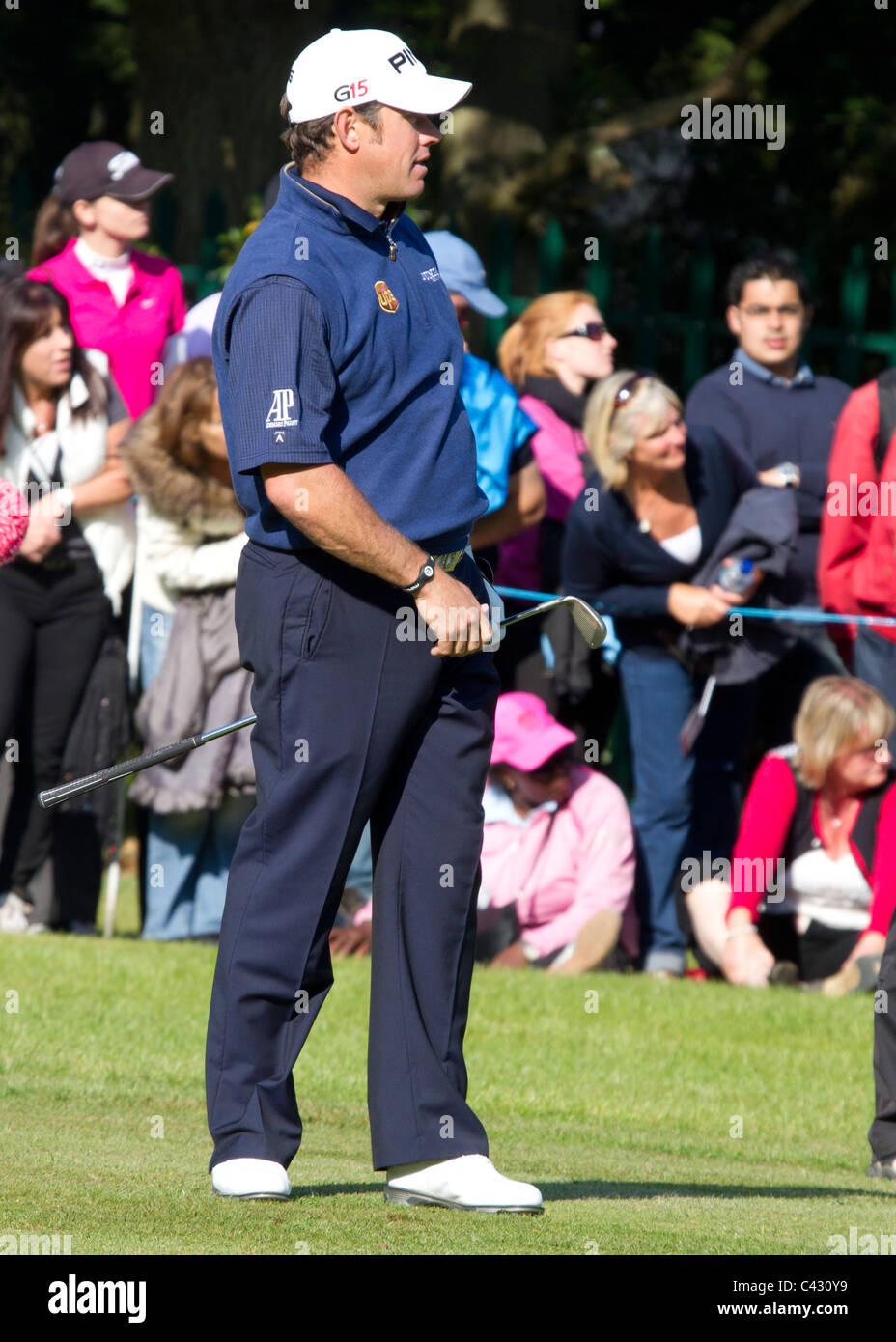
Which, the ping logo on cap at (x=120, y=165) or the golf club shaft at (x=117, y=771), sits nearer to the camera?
the golf club shaft at (x=117, y=771)

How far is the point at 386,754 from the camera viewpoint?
439 cm

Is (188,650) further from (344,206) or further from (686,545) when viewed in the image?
(344,206)

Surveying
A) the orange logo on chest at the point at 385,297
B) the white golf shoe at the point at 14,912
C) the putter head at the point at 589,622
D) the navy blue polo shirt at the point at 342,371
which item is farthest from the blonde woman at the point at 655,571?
the orange logo on chest at the point at 385,297

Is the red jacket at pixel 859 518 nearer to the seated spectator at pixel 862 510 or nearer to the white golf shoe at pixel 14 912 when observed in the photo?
the seated spectator at pixel 862 510

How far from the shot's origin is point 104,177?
336 inches

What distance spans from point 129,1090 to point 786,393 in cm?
417

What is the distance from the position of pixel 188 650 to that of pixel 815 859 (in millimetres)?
2471

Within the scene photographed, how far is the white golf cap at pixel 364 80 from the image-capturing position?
4387mm

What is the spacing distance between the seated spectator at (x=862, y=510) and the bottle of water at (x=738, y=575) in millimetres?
286

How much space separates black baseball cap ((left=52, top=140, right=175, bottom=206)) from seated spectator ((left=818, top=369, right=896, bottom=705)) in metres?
2.90

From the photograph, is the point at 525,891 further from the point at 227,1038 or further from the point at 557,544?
the point at 227,1038

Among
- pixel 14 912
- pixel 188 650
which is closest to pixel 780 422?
pixel 188 650

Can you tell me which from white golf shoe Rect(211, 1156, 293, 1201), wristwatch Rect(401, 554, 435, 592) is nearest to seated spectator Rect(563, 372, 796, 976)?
wristwatch Rect(401, 554, 435, 592)

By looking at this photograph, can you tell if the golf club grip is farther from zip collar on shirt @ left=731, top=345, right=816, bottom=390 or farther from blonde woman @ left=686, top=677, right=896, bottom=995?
zip collar on shirt @ left=731, top=345, right=816, bottom=390
